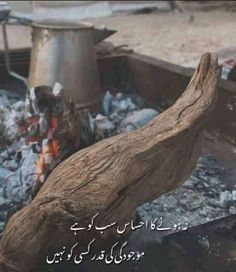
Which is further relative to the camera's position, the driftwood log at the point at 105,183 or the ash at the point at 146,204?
the ash at the point at 146,204

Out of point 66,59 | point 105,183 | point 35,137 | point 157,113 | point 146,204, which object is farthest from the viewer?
point 157,113

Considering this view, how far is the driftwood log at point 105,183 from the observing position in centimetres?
112

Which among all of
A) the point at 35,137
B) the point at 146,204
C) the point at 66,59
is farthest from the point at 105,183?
the point at 66,59

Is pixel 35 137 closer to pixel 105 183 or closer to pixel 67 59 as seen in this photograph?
pixel 67 59

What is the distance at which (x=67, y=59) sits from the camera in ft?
6.57

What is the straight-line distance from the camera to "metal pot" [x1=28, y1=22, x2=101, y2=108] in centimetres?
196

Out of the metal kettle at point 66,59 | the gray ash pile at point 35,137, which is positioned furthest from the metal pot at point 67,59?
the gray ash pile at point 35,137

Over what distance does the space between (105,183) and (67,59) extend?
0.97 metres

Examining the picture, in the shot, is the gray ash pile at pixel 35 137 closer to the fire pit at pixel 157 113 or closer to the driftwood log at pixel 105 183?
the fire pit at pixel 157 113

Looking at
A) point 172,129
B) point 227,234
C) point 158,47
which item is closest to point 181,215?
point 227,234

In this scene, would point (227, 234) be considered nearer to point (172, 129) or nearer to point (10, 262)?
point (172, 129)

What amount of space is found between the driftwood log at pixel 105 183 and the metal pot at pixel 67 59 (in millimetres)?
763

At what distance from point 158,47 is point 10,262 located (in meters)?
3.27

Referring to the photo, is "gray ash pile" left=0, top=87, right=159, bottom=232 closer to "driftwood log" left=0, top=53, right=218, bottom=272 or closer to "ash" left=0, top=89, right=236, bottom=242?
"ash" left=0, top=89, right=236, bottom=242
